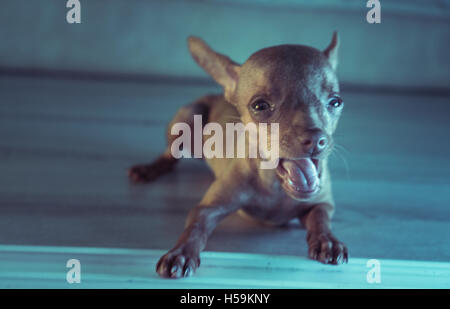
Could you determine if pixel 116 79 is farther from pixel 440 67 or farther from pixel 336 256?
pixel 336 256

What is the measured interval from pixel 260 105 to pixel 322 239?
0.45m

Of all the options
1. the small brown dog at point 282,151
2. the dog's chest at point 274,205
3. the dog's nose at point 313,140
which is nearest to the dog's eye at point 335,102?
the small brown dog at point 282,151

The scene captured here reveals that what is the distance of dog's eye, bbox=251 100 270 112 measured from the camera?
4.25 feet

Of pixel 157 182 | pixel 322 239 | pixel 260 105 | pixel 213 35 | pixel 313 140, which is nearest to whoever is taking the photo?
pixel 313 140

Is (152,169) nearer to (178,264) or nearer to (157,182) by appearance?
(157,182)

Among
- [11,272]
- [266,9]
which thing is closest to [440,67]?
[266,9]

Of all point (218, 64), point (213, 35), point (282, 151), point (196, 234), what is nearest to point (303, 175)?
point (282, 151)

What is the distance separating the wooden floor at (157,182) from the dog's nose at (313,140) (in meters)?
0.46

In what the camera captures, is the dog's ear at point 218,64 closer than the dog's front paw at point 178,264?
No

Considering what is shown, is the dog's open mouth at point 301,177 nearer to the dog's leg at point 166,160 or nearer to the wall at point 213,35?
the dog's leg at point 166,160

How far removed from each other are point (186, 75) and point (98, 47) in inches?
27.9

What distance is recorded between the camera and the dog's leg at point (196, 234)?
129 cm

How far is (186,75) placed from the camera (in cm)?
367

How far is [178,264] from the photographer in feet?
4.21
